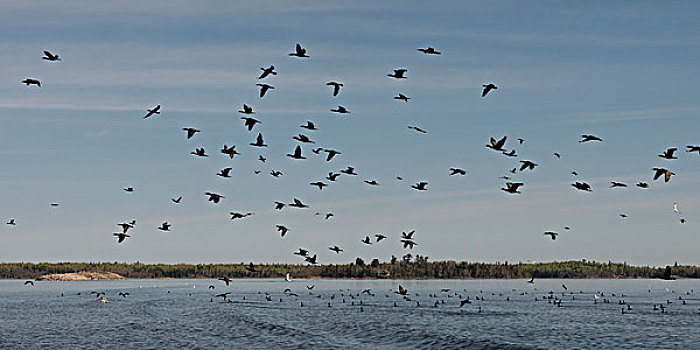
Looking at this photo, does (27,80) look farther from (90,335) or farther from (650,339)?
(650,339)

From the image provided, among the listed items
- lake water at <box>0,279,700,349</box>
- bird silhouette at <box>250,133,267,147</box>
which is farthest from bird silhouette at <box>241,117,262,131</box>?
lake water at <box>0,279,700,349</box>

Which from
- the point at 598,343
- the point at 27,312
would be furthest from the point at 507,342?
the point at 27,312

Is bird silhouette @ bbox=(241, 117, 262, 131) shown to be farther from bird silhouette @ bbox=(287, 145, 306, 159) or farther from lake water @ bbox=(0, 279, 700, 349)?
Answer: lake water @ bbox=(0, 279, 700, 349)

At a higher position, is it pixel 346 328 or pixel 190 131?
pixel 190 131

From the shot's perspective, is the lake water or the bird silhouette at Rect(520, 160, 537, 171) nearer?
the bird silhouette at Rect(520, 160, 537, 171)

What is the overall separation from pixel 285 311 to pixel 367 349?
5703 cm

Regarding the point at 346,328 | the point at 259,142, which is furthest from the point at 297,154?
the point at 346,328

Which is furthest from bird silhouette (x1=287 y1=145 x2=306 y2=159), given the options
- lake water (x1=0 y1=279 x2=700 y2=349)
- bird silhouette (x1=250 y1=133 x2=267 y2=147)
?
lake water (x1=0 y1=279 x2=700 y2=349)

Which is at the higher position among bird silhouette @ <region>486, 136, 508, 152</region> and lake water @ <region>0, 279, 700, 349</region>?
bird silhouette @ <region>486, 136, 508, 152</region>

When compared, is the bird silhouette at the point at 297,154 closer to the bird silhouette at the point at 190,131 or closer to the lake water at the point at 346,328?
the bird silhouette at the point at 190,131

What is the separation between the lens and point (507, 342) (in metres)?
84.5

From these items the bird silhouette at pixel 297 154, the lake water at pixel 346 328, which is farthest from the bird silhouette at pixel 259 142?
the lake water at pixel 346 328

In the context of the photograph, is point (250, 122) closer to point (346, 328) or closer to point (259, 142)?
point (259, 142)

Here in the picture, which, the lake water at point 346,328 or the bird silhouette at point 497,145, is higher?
the bird silhouette at point 497,145
